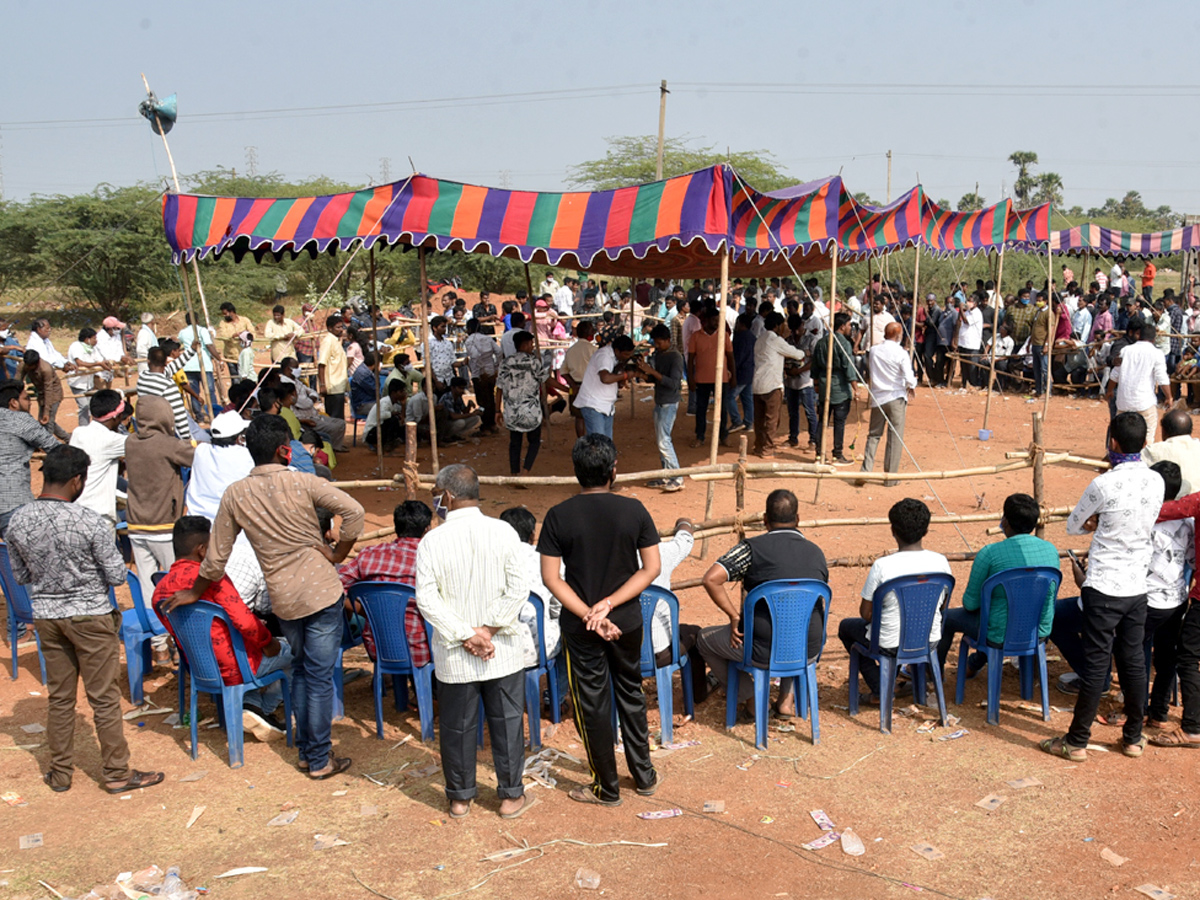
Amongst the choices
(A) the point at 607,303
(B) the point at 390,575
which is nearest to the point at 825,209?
(B) the point at 390,575

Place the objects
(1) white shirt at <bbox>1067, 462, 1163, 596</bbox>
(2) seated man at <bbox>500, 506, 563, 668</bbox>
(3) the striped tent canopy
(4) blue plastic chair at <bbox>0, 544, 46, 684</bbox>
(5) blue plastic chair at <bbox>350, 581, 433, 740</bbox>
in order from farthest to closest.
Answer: (3) the striped tent canopy < (4) blue plastic chair at <bbox>0, 544, 46, 684</bbox> < (5) blue plastic chair at <bbox>350, 581, 433, 740</bbox> < (2) seated man at <bbox>500, 506, 563, 668</bbox> < (1) white shirt at <bbox>1067, 462, 1163, 596</bbox>

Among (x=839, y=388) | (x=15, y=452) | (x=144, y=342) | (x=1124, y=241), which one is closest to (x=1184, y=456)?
(x=839, y=388)

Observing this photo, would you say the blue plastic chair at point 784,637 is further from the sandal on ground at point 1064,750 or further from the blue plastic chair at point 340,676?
the blue plastic chair at point 340,676

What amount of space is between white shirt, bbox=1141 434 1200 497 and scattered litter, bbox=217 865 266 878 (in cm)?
509

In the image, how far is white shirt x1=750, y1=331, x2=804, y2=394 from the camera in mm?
A: 11336

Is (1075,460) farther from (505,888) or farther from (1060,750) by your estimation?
(505,888)

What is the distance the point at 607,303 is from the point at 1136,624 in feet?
66.9

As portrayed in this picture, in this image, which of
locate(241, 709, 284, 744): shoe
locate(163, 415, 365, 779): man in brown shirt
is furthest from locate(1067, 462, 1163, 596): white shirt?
locate(241, 709, 284, 744): shoe

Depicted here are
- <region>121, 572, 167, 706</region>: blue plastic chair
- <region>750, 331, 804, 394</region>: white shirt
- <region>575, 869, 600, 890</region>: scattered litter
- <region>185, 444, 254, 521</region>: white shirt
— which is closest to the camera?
<region>575, 869, 600, 890</region>: scattered litter

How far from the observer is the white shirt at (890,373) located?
9906mm

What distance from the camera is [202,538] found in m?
4.84

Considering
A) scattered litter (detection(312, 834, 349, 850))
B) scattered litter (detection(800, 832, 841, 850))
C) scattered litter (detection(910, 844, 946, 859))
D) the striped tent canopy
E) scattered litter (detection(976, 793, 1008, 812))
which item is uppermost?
the striped tent canopy

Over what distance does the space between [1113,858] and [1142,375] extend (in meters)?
7.26

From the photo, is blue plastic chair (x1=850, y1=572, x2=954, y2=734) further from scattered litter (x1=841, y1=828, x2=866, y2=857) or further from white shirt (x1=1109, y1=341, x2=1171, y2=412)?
white shirt (x1=1109, y1=341, x2=1171, y2=412)
